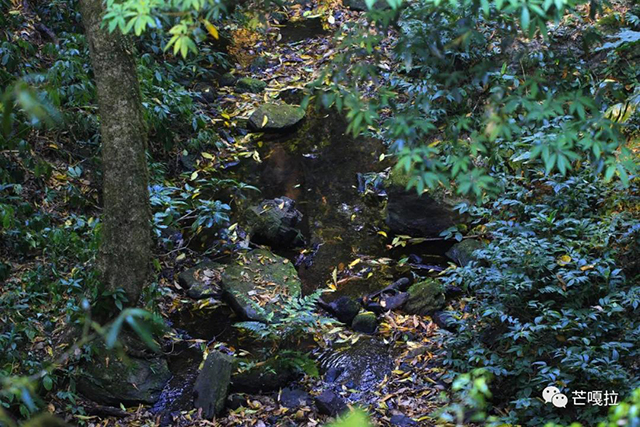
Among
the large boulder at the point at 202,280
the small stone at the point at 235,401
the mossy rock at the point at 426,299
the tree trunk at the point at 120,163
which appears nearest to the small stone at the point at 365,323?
the mossy rock at the point at 426,299

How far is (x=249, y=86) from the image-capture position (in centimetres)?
904

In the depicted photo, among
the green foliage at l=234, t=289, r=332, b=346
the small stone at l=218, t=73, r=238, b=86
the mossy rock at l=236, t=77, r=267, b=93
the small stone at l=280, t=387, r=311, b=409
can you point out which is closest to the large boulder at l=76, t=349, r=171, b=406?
the green foliage at l=234, t=289, r=332, b=346

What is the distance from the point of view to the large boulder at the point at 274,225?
21.0 ft

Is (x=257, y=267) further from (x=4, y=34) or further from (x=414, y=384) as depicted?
(x=4, y=34)

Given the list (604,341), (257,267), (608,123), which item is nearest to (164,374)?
(257,267)

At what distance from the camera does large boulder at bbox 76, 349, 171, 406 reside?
14.9 feet

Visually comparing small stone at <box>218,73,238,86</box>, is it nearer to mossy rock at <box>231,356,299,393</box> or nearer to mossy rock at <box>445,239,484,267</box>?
mossy rock at <box>445,239,484,267</box>

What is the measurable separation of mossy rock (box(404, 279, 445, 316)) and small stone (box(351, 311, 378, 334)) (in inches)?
12.9

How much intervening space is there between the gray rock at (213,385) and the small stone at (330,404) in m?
0.67

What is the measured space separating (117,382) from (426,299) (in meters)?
2.57

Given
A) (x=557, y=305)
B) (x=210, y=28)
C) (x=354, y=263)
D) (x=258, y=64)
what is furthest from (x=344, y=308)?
(x=258, y=64)

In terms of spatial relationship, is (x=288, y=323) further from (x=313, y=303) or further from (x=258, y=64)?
(x=258, y=64)

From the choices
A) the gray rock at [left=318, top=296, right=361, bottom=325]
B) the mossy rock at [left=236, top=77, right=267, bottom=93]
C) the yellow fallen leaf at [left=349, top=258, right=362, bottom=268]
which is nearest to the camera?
the gray rock at [left=318, top=296, right=361, bottom=325]

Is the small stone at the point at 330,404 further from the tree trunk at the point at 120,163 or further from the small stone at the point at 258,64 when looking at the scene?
the small stone at the point at 258,64
